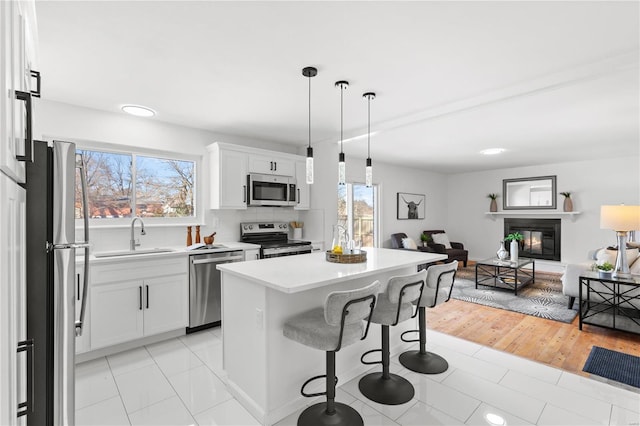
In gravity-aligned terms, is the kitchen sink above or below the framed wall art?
below

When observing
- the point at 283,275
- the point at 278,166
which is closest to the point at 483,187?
the point at 278,166

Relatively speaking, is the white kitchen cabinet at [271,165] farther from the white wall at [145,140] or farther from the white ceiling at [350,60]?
the white ceiling at [350,60]

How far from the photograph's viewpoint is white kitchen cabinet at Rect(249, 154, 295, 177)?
4332mm

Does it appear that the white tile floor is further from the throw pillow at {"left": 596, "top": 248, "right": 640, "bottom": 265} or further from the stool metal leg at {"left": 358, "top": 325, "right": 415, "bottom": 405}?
the throw pillow at {"left": 596, "top": 248, "right": 640, "bottom": 265}

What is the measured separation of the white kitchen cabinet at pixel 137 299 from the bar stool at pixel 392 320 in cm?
208

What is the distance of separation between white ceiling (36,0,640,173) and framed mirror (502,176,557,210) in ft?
11.1

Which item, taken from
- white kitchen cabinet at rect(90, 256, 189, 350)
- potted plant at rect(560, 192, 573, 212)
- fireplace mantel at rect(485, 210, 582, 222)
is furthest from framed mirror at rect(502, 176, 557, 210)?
white kitchen cabinet at rect(90, 256, 189, 350)

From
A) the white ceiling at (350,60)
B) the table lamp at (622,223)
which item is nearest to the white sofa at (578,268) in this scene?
the table lamp at (622,223)

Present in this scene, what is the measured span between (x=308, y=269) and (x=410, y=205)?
5.94 metres

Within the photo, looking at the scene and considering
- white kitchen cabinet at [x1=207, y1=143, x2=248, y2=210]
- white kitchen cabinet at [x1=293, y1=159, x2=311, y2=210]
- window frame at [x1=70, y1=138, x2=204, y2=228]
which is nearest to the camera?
window frame at [x1=70, y1=138, x2=204, y2=228]

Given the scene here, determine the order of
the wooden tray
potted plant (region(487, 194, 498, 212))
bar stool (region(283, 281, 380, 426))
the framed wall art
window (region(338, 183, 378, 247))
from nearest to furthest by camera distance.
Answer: bar stool (region(283, 281, 380, 426)), the wooden tray, window (region(338, 183, 378, 247)), the framed wall art, potted plant (region(487, 194, 498, 212))

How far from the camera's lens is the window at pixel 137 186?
3.46 metres

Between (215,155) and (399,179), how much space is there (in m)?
4.66

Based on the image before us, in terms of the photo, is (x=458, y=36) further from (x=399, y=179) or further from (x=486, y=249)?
(x=486, y=249)
